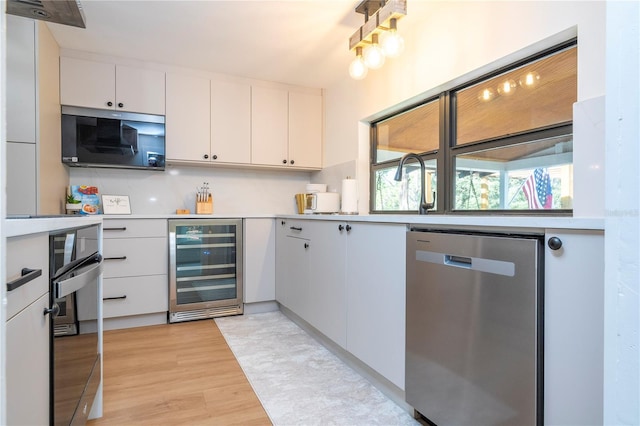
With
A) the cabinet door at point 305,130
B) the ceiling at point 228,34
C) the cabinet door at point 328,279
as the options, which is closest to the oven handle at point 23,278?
the cabinet door at point 328,279

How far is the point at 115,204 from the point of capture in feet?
10.3

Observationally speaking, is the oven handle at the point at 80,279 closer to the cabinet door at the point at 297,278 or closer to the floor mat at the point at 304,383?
the floor mat at the point at 304,383

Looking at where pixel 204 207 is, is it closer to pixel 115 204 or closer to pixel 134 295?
pixel 115 204

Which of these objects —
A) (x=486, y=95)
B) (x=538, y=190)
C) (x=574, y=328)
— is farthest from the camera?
(x=486, y=95)

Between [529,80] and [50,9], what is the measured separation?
2059mm

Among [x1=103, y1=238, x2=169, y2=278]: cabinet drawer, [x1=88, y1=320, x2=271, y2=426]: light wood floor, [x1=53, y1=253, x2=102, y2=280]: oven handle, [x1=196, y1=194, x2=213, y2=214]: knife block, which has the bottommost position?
[x1=88, y1=320, x2=271, y2=426]: light wood floor

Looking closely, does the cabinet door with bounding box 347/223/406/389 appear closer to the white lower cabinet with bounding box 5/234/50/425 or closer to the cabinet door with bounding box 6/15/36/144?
the white lower cabinet with bounding box 5/234/50/425

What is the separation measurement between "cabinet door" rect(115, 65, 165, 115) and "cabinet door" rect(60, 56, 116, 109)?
51 millimetres

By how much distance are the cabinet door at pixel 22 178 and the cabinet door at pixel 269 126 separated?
5.59ft

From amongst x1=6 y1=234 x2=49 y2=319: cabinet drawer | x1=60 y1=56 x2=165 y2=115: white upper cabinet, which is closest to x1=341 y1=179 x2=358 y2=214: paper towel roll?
x1=60 y1=56 x2=165 y2=115: white upper cabinet

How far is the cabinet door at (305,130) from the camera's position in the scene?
3619 millimetres

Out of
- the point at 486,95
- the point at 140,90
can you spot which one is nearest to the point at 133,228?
the point at 140,90

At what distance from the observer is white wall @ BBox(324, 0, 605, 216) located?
1.41 meters

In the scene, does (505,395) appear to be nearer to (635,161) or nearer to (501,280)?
(501,280)
